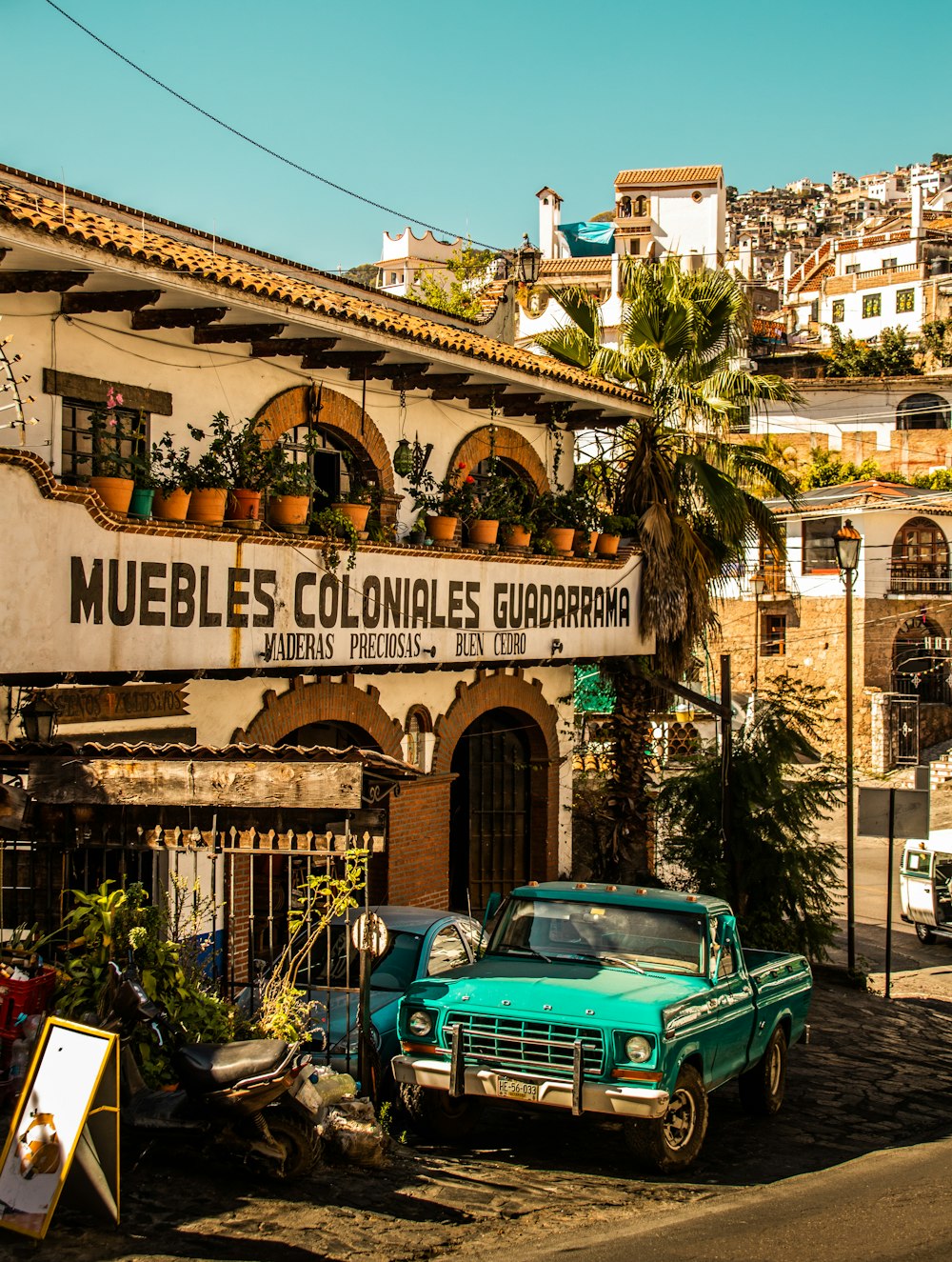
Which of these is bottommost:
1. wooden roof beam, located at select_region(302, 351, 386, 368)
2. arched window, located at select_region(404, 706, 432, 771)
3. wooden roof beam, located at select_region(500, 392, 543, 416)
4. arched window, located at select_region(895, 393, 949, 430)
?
arched window, located at select_region(404, 706, 432, 771)

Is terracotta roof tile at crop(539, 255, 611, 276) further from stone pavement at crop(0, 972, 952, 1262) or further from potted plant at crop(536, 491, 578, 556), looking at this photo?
stone pavement at crop(0, 972, 952, 1262)

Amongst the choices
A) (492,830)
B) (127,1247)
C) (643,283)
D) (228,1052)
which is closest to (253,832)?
(228,1052)

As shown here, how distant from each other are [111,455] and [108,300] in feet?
4.66

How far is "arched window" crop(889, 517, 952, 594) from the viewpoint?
4081 cm

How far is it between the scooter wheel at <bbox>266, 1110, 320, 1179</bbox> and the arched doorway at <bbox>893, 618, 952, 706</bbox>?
116 feet

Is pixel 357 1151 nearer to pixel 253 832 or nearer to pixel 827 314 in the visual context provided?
pixel 253 832

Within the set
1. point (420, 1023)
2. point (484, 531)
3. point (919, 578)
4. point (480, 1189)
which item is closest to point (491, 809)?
point (484, 531)

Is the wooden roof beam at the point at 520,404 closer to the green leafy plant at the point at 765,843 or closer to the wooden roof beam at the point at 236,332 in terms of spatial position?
the green leafy plant at the point at 765,843

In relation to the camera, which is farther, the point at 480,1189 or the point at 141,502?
the point at 141,502

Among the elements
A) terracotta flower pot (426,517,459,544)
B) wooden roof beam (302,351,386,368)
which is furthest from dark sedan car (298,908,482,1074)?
wooden roof beam (302,351,386,368)

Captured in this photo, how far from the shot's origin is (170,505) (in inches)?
441

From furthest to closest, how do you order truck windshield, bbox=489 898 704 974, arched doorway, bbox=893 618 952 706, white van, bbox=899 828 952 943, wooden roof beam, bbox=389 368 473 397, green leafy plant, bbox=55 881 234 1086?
arched doorway, bbox=893 618 952 706, white van, bbox=899 828 952 943, wooden roof beam, bbox=389 368 473 397, truck windshield, bbox=489 898 704 974, green leafy plant, bbox=55 881 234 1086

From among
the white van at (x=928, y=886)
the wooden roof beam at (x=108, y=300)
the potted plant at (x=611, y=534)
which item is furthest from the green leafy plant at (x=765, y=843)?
the wooden roof beam at (x=108, y=300)

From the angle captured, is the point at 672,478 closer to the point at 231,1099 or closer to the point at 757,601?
the point at 231,1099
